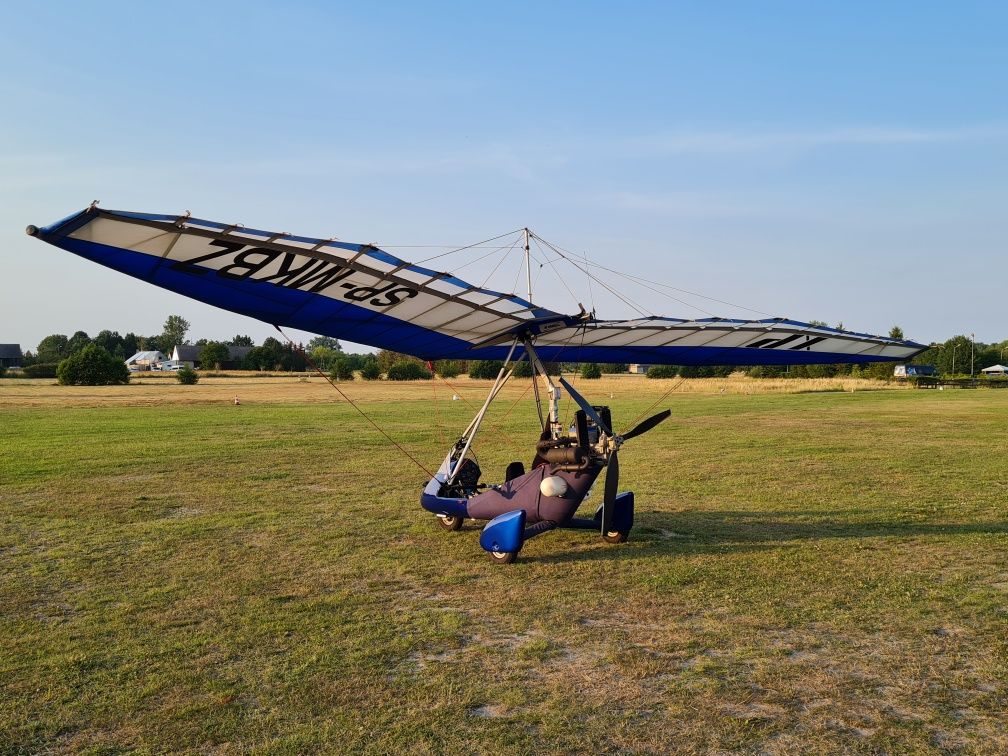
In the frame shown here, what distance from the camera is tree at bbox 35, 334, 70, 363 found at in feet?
392

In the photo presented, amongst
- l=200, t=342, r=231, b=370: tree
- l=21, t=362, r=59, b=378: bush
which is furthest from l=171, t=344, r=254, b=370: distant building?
l=21, t=362, r=59, b=378: bush

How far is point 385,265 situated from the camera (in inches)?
263

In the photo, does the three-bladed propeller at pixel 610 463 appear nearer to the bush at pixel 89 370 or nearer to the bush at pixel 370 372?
the bush at pixel 89 370

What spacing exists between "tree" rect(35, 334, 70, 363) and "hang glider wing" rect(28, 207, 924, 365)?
4691 inches

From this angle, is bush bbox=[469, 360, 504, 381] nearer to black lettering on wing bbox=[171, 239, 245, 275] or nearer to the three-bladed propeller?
the three-bladed propeller

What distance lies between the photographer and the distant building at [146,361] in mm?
132625

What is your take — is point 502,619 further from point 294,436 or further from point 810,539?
point 294,436

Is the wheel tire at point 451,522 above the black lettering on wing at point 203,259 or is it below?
below

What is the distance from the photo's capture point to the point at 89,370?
65125 millimetres

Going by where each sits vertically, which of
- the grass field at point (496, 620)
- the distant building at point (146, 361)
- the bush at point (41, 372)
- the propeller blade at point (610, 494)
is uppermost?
the distant building at point (146, 361)

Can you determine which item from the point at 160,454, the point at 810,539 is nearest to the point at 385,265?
the point at 810,539

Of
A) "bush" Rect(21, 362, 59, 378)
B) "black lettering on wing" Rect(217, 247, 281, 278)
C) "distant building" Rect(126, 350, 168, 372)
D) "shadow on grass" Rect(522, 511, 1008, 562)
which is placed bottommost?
"shadow on grass" Rect(522, 511, 1008, 562)

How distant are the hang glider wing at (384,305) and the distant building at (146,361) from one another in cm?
13344

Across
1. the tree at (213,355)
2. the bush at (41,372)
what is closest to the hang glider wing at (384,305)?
the bush at (41,372)
